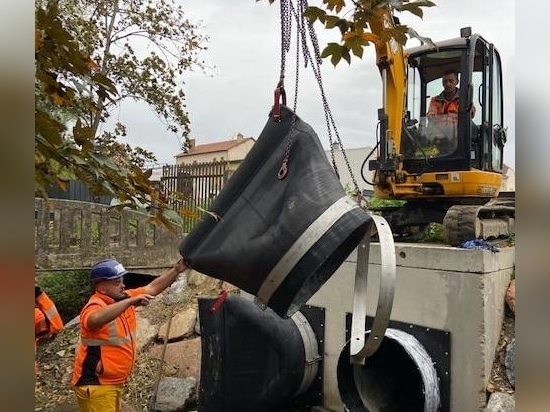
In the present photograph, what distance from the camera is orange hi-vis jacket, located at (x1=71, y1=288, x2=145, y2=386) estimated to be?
366cm

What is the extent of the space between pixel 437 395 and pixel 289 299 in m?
2.79

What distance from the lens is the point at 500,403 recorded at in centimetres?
408

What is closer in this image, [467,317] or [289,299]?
[289,299]

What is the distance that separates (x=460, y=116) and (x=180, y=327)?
4613 mm

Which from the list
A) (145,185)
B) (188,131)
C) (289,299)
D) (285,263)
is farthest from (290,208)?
(188,131)

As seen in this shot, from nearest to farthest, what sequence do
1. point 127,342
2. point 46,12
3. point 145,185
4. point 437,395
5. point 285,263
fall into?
point 46,12 → point 285,263 → point 145,185 → point 127,342 → point 437,395

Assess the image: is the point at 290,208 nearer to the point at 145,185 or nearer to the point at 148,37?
the point at 145,185

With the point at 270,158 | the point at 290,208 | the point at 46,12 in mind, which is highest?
the point at 46,12

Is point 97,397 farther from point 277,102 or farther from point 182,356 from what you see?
point 182,356

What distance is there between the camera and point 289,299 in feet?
6.28

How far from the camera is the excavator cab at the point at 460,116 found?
6621 mm

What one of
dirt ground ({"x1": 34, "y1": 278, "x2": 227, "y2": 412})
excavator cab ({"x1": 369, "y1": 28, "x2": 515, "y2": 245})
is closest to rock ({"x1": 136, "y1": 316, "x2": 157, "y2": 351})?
dirt ground ({"x1": 34, "y1": 278, "x2": 227, "y2": 412})

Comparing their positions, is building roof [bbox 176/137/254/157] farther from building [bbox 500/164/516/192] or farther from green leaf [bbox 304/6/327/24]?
green leaf [bbox 304/6/327/24]

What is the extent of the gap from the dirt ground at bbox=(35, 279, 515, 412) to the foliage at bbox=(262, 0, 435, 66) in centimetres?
366
